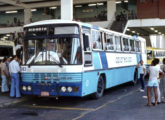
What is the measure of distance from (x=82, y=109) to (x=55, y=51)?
2247mm

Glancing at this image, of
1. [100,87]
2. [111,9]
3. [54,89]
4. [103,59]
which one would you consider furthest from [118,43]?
[111,9]

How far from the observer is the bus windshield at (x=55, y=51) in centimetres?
1034

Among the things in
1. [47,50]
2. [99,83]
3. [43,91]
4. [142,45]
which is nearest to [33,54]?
[47,50]

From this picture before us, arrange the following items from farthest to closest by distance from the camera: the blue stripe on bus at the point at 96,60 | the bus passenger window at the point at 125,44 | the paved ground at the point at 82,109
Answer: the bus passenger window at the point at 125,44, the blue stripe on bus at the point at 96,60, the paved ground at the point at 82,109

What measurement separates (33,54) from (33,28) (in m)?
1.00

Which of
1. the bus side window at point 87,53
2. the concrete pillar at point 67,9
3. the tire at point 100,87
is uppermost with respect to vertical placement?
the concrete pillar at point 67,9

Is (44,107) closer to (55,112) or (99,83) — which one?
(55,112)

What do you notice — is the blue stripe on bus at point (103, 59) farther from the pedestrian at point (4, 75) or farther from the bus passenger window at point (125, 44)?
the pedestrian at point (4, 75)

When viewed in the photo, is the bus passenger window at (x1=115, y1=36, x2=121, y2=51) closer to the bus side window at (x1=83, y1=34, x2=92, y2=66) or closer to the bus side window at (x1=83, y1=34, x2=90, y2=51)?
the bus side window at (x1=83, y1=34, x2=92, y2=66)

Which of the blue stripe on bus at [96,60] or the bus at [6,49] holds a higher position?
the bus at [6,49]

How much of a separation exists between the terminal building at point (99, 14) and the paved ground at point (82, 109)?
2003 cm

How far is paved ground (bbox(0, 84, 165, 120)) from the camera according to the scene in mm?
8837

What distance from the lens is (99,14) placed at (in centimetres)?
4078

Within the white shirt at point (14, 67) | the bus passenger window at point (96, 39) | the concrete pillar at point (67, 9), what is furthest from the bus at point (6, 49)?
the bus passenger window at point (96, 39)
